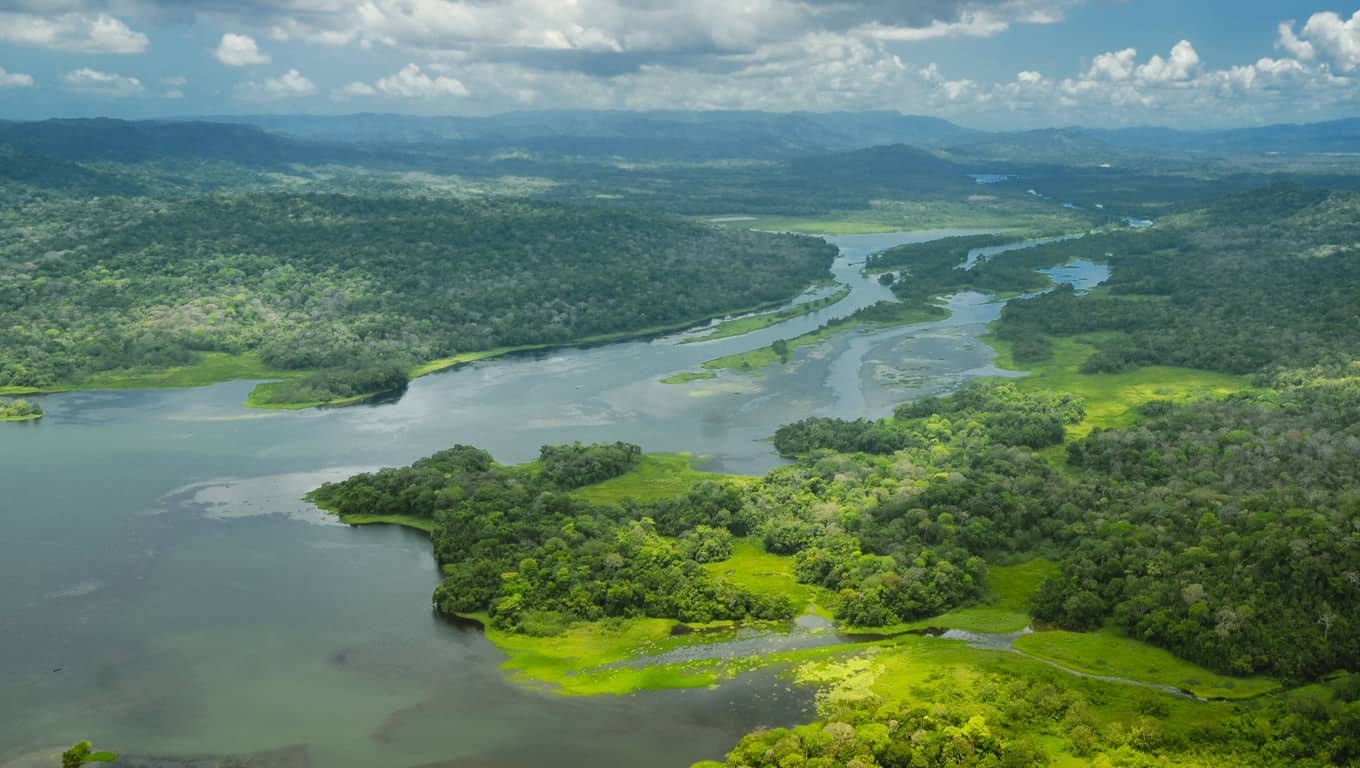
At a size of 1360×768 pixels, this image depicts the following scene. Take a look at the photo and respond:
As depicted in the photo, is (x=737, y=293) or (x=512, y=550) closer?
(x=512, y=550)

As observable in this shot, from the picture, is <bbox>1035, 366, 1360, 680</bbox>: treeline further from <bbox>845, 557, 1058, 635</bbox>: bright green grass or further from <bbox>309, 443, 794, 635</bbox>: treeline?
<bbox>309, 443, 794, 635</bbox>: treeline

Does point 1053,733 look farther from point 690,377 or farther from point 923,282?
point 923,282

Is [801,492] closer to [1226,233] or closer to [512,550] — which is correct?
[512,550]

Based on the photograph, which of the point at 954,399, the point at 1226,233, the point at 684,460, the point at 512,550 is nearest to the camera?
the point at 512,550

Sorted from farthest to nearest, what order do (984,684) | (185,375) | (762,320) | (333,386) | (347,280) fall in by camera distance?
(347,280) < (762,320) < (185,375) < (333,386) < (984,684)

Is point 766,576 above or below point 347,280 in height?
below

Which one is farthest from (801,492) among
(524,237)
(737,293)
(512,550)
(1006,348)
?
(524,237)

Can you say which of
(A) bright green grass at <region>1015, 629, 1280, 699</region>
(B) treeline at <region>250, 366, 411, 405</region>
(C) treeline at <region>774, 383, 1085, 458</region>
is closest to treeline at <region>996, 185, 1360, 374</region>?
(C) treeline at <region>774, 383, 1085, 458</region>

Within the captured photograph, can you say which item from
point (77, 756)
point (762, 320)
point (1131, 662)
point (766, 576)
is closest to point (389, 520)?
point (766, 576)
